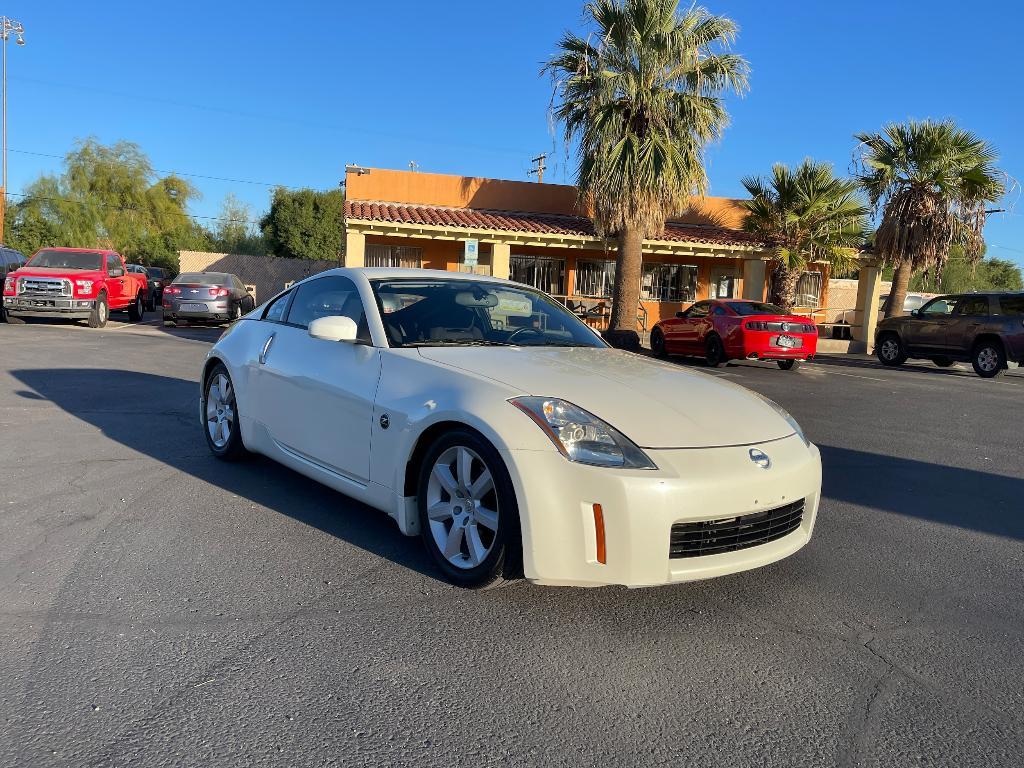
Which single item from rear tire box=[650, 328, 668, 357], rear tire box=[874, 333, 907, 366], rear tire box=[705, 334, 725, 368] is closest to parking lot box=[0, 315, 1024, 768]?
rear tire box=[705, 334, 725, 368]

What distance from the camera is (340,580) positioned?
141 inches

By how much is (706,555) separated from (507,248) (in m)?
18.2

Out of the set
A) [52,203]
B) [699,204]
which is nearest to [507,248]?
[699,204]

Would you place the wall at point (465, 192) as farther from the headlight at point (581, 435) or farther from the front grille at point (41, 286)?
the headlight at point (581, 435)

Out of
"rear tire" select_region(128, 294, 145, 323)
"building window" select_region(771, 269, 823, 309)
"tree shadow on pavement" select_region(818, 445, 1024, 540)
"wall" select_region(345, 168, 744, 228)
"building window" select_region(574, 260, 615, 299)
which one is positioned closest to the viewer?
"tree shadow on pavement" select_region(818, 445, 1024, 540)

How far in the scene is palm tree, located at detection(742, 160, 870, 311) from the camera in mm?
21000

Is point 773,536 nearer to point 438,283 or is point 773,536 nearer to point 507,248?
point 438,283

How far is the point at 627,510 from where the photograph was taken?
299 cm

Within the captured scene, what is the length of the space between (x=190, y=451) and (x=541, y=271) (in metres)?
18.2

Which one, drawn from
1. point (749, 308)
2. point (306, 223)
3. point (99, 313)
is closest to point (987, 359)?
point (749, 308)

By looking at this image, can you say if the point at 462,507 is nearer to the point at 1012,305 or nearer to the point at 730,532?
the point at 730,532

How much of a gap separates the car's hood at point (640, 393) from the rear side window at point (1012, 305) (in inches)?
575

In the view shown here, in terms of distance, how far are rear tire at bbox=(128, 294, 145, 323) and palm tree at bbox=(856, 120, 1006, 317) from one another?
64.6ft

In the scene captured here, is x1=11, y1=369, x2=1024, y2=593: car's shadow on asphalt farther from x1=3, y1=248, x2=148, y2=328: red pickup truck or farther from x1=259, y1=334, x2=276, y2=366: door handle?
x1=3, y1=248, x2=148, y2=328: red pickup truck
